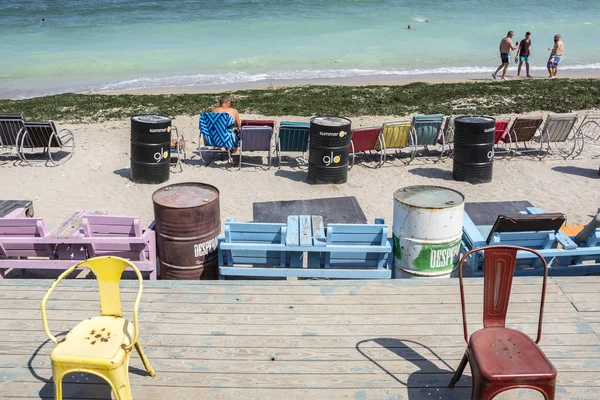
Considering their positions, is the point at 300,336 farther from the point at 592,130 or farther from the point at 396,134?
the point at 592,130

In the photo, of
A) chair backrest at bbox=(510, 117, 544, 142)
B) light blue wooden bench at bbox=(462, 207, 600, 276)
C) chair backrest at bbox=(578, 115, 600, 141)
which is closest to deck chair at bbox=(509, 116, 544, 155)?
chair backrest at bbox=(510, 117, 544, 142)

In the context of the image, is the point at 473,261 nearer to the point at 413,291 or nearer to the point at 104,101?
the point at 413,291

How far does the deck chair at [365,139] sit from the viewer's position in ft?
36.3

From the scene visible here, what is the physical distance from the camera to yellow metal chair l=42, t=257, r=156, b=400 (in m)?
3.73

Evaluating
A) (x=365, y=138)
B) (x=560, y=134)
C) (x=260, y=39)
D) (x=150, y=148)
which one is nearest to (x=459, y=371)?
(x=150, y=148)

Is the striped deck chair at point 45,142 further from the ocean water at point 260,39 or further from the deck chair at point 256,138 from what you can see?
the ocean water at point 260,39

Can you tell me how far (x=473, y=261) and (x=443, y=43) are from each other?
28.7m

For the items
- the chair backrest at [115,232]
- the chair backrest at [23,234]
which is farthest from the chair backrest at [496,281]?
the chair backrest at [23,234]

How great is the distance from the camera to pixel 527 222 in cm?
588

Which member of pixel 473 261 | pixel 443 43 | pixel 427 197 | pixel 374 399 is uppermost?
pixel 443 43

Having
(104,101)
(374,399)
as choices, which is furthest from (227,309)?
(104,101)

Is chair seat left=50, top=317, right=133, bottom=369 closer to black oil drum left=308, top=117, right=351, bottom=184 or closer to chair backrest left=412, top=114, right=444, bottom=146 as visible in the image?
black oil drum left=308, top=117, right=351, bottom=184

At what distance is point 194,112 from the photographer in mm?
15141

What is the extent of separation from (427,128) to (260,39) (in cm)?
2506
